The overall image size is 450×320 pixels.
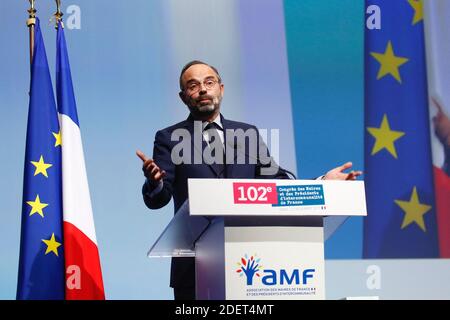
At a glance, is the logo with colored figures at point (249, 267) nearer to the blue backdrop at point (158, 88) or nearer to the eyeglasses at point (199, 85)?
the eyeglasses at point (199, 85)

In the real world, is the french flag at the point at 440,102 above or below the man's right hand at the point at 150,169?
above

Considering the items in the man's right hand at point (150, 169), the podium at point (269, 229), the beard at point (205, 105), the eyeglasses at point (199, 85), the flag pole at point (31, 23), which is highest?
the flag pole at point (31, 23)

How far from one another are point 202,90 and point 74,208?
43.2 inches

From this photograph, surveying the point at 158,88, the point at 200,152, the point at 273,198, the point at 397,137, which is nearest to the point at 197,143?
the point at 200,152

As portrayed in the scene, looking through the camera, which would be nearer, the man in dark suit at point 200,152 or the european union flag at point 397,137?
the man in dark suit at point 200,152

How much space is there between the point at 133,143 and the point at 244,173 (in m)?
1.40

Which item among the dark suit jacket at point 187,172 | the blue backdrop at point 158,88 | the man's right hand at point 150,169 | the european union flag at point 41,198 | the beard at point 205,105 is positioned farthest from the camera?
the blue backdrop at point 158,88

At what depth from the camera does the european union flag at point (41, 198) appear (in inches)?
170

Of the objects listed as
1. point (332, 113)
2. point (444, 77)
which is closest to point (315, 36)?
point (332, 113)

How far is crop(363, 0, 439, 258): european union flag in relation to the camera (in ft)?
16.6

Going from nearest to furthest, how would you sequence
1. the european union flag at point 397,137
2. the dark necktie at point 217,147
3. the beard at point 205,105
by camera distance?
1. the dark necktie at point 217,147
2. the beard at point 205,105
3. the european union flag at point 397,137

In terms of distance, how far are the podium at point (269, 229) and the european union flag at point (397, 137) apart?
2.12 meters

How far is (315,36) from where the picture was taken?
17.0 feet

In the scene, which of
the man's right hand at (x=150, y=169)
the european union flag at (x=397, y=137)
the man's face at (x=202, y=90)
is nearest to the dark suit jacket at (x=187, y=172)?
the man's face at (x=202, y=90)
